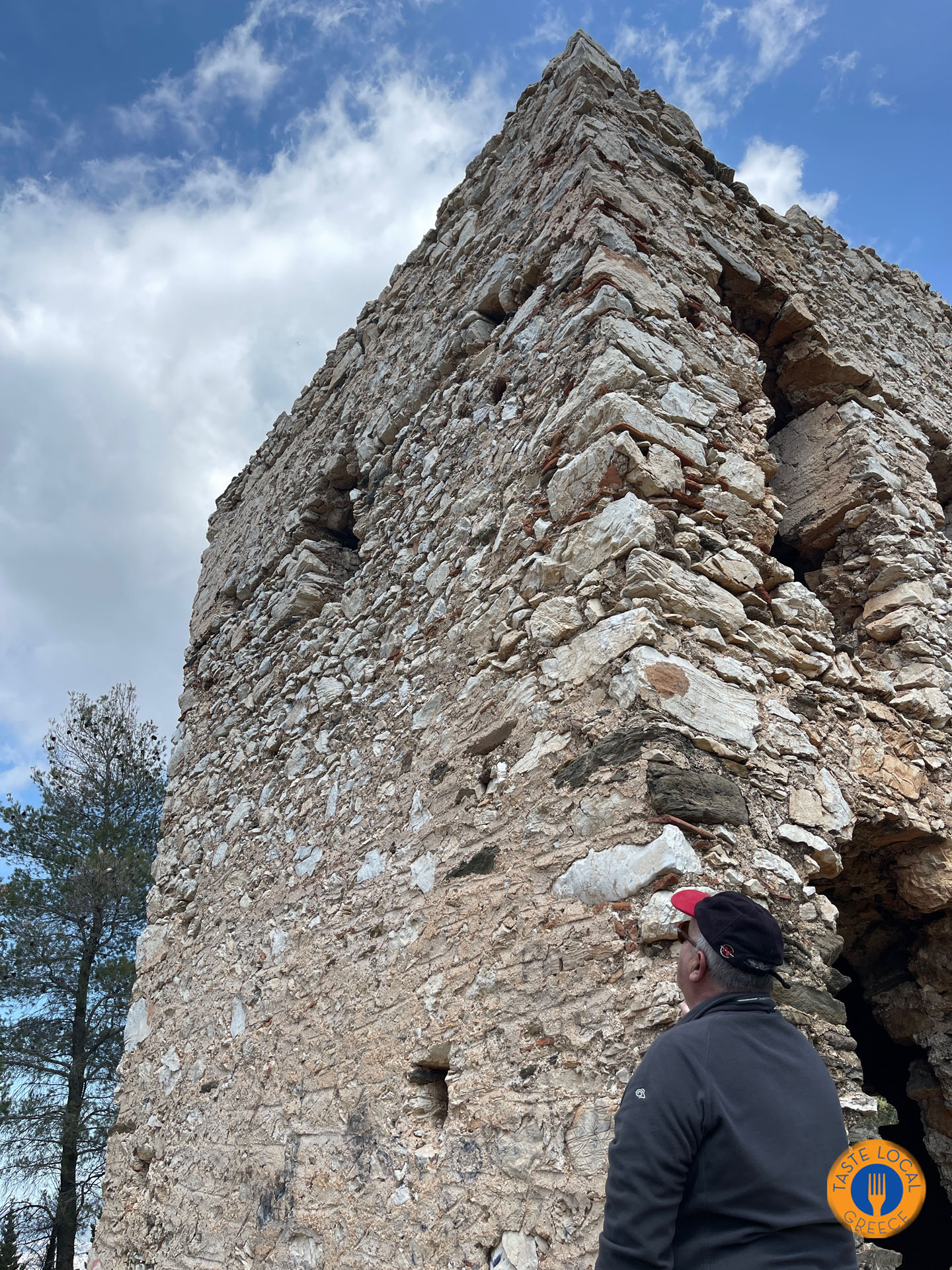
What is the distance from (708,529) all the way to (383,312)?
3.55 m

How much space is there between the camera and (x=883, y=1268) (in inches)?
63.2

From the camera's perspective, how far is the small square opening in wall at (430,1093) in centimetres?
230

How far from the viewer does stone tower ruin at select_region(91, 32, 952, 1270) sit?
2012 mm

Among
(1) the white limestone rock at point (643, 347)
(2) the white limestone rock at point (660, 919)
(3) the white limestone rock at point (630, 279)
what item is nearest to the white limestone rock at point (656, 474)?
(1) the white limestone rock at point (643, 347)

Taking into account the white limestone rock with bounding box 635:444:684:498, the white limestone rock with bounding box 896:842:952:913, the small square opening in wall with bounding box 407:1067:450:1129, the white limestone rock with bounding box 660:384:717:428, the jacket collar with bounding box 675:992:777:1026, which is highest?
the white limestone rock with bounding box 660:384:717:428

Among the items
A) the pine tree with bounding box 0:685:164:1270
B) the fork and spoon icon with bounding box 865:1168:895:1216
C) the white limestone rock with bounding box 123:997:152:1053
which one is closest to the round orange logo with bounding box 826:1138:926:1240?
the fork and spoon icon with bounding box 865:1168:895:1216

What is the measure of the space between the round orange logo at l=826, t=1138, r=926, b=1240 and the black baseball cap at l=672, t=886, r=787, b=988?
11.0 inches

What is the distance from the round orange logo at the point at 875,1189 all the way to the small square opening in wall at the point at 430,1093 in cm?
126

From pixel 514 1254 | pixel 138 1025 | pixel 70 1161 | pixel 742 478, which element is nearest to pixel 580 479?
pixel 742 478

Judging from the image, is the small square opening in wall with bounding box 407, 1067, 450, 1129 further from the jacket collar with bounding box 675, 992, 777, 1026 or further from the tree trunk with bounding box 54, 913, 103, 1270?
the tree trunk with bounding box 54, 913, 103, 1270

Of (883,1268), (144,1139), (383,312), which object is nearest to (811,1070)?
(883,1268)

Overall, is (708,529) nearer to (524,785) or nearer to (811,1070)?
(524,785)

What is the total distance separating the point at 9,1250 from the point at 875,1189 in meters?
12.8

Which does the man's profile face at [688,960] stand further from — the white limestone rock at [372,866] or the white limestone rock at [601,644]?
the white limestone rock at [372,866]
